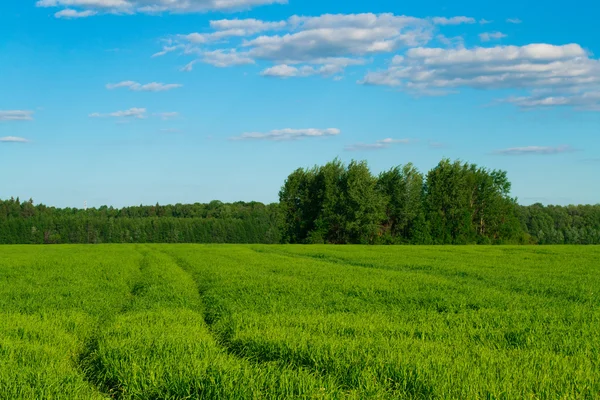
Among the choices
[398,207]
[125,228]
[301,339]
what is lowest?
[301,339]

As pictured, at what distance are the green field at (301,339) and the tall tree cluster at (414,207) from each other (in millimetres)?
57017

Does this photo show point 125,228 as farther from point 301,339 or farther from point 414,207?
point 301,339

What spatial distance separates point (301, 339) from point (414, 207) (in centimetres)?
7159

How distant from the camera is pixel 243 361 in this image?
27.6 feet

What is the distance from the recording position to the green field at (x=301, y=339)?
698cm

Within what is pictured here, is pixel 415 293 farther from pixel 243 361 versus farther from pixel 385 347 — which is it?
pixel 243 361

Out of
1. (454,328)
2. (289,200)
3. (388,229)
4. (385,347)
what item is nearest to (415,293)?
(454,328)

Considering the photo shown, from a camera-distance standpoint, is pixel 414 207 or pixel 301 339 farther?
Result: pixel 414 207

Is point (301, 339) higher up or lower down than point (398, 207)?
lower down

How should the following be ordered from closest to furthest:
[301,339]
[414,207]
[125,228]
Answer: [301,339] < [414,207] < [125,228]

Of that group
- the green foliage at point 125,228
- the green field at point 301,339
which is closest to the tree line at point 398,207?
the green foliage at point 125,228

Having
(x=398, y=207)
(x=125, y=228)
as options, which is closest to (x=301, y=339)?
(x=398, y=207)

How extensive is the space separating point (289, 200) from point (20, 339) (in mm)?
75120

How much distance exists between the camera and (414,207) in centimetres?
7931
